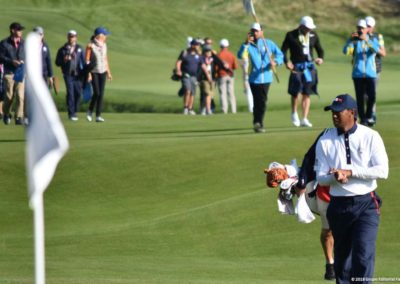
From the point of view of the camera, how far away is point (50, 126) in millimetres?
6254

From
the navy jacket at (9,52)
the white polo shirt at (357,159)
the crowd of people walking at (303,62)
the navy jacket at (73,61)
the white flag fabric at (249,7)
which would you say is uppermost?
the white polo shirt at (357,159)

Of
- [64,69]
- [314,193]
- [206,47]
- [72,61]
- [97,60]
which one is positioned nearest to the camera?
[314,193]

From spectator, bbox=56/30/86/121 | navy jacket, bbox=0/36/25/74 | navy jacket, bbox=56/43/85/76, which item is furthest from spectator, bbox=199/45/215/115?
navy jacket, bbox=0/36/25/74

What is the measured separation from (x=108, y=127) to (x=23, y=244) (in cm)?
1145

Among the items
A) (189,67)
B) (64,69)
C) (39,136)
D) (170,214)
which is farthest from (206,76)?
(39,136)

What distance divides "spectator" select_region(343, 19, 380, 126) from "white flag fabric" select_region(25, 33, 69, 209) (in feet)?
63.0

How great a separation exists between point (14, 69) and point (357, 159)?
1774 cm

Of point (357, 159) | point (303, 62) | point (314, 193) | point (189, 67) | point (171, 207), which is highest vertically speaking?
point (357, 159)

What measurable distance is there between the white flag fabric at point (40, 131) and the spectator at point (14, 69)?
20.0 m

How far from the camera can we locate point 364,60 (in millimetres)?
25422

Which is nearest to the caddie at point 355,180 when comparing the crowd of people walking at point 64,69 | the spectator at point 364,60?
the spectator at point 364,60

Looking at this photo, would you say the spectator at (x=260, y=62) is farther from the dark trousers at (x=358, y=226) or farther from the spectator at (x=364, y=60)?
the dark trousers at (x=358, y=226)

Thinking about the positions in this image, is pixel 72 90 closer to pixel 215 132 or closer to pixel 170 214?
pixel 215 132

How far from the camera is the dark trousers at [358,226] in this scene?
11.0 metres
